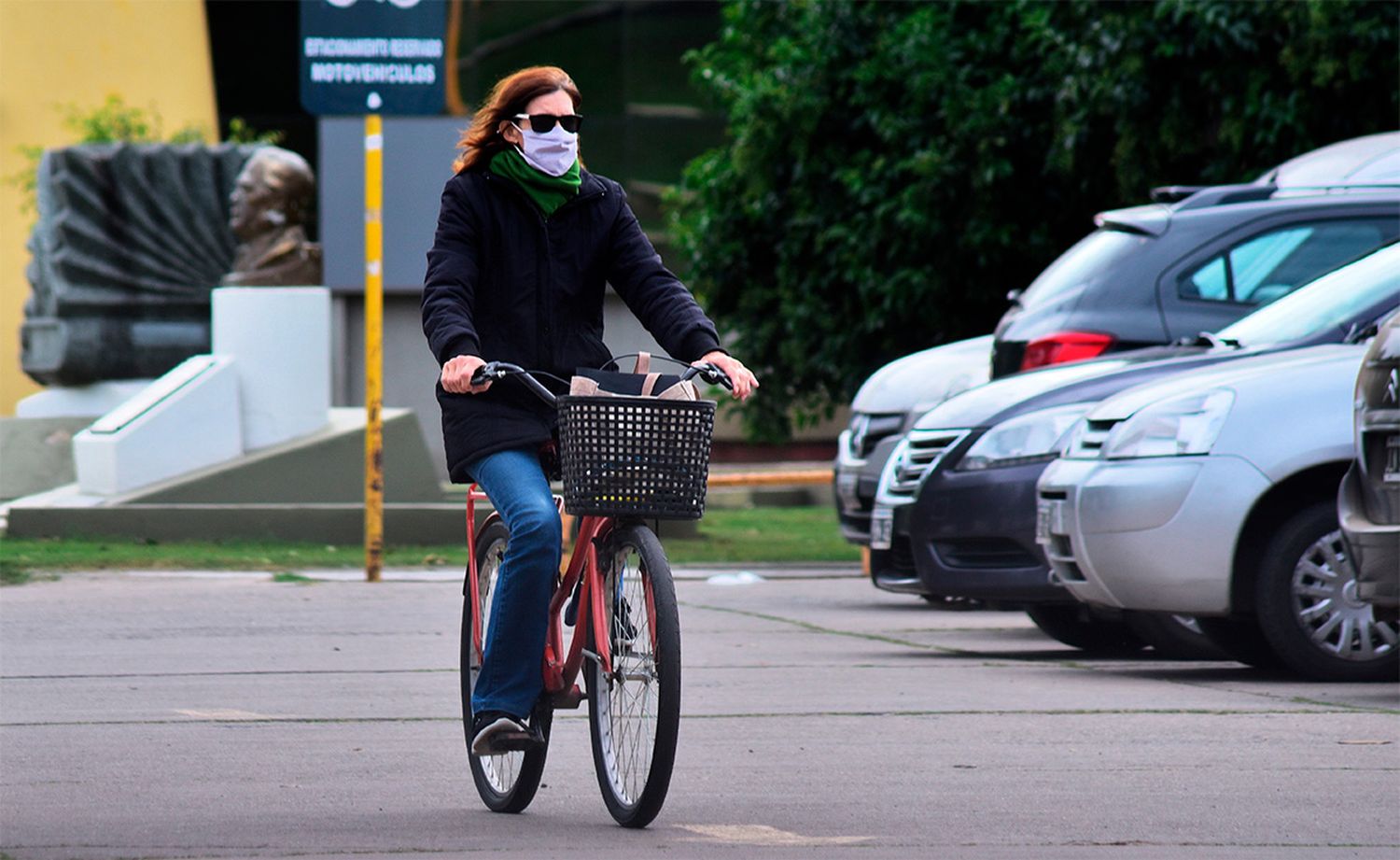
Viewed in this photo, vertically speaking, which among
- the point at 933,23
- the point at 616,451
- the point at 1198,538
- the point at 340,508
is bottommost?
the point at 340,508

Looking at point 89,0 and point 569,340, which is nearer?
point 569,340

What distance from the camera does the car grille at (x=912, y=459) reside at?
1016cm

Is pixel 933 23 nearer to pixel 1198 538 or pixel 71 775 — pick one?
pixel 1198 538

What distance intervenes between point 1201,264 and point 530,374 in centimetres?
593

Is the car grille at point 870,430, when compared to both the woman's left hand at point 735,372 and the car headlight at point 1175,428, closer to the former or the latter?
the car headlight at point 1175,428

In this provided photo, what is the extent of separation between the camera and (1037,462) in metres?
9.01

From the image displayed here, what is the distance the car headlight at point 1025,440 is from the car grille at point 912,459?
0.80m

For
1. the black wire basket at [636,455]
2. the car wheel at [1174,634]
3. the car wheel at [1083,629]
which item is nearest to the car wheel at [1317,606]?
the car wheel at [1174,634]

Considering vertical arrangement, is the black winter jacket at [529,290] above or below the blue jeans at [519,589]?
above

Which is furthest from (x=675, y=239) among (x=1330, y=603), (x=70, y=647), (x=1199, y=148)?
(x=1330, y=603)

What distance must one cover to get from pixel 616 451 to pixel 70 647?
5.11 metres

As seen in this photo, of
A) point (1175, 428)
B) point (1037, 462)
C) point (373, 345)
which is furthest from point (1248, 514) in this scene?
point (373, 345)

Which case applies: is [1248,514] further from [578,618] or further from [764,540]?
[764,540]

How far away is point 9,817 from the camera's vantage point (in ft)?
17.4
